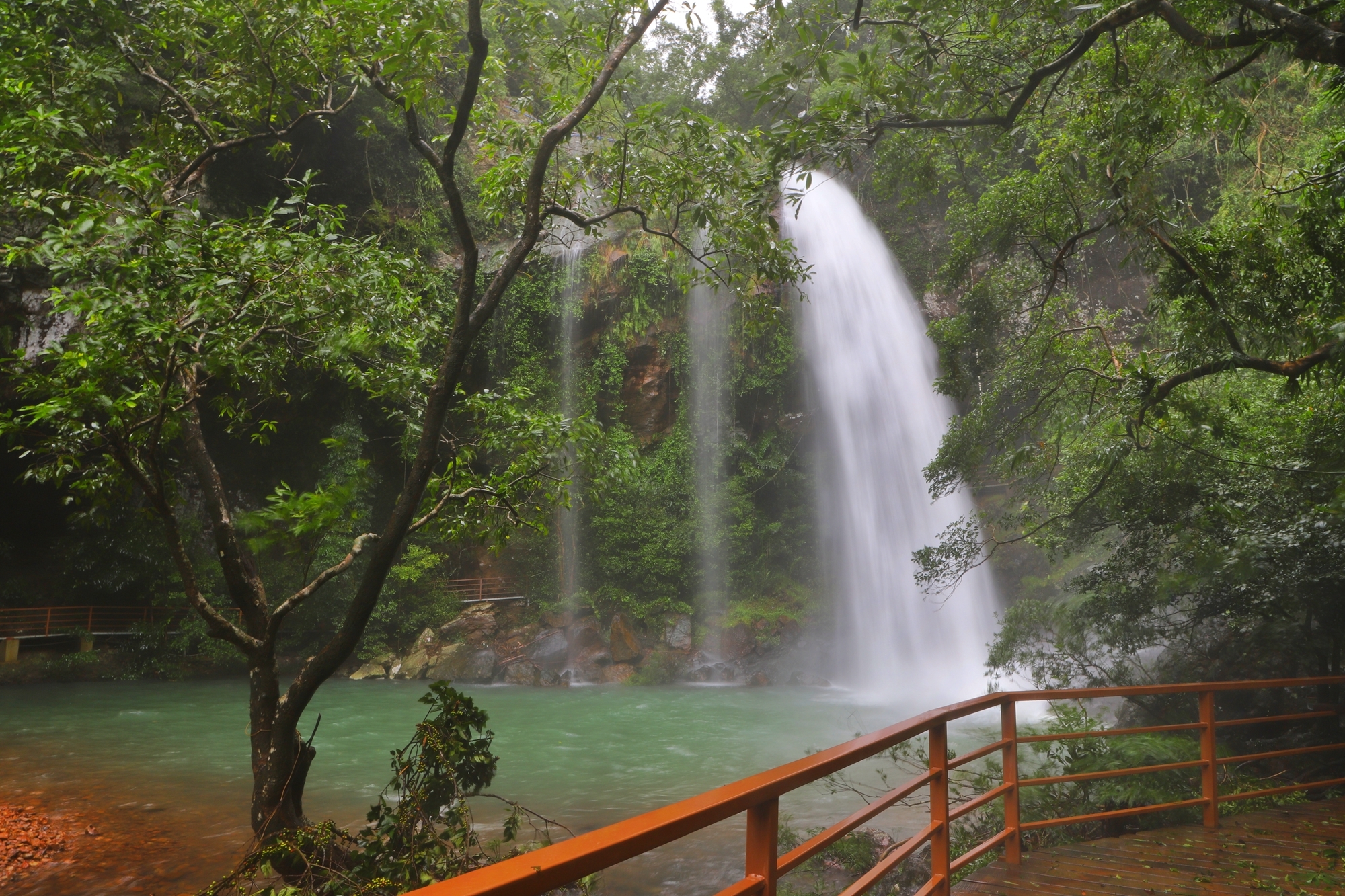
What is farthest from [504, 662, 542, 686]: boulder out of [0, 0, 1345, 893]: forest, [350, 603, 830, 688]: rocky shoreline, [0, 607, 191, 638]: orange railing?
[0, 0, 1345, 893]: forest

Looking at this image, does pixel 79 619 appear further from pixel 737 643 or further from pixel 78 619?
pixel 737 643

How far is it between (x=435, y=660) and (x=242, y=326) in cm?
1407

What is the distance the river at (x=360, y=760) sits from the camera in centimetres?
620

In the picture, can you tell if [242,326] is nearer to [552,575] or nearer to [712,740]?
[712,740]

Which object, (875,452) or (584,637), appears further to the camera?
(875,452)

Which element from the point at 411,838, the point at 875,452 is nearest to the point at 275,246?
the point at 411,838

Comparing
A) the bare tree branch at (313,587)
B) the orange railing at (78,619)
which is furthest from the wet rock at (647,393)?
the bare tree branch at (313,587)

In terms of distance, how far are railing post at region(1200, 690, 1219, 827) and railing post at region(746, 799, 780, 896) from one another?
380cm

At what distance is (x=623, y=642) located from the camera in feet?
61.4

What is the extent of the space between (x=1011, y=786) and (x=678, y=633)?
52.5 feet

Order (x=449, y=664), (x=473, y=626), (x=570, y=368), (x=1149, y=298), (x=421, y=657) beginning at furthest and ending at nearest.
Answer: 1. (x=570, y=368)
2. (x=473, y=626)
3. (x=421, y=657)
4. (x=449, y=664)
5. (x=1149, y=298)

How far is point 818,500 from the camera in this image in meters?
21.8

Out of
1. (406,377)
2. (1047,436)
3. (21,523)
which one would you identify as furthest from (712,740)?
(21,523)

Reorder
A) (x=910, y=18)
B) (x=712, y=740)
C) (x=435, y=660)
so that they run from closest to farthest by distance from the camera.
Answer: (x=910, y=18) → (x=712, y=740) → (x=435, y=660)
